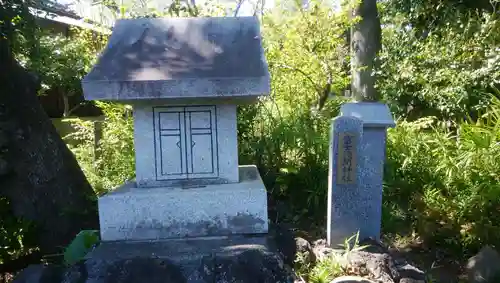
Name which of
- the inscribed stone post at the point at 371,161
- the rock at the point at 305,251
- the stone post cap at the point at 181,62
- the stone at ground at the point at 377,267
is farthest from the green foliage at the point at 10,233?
the inscribed stone post at the point at 371,161

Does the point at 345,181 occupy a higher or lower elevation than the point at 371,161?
lower

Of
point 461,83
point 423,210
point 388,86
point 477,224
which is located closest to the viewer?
point 477,224

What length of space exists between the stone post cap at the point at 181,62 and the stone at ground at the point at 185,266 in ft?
3.79

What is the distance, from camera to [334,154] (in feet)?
12.8

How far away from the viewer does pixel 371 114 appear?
4.32 metres

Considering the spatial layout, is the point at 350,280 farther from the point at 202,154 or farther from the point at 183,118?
the point at 183,118

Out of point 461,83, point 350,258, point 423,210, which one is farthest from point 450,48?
point 350,258

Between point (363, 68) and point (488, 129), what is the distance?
2.78m

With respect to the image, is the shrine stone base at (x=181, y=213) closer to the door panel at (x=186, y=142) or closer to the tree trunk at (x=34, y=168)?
the door panel at (x=186, y=142)

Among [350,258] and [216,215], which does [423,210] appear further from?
[216,215]

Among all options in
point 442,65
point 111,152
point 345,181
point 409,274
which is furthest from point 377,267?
point 111,152

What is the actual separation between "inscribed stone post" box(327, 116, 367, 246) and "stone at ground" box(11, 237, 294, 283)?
4.12 ft

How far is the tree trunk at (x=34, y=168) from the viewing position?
15.1ft

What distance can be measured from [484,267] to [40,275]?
161 inches
